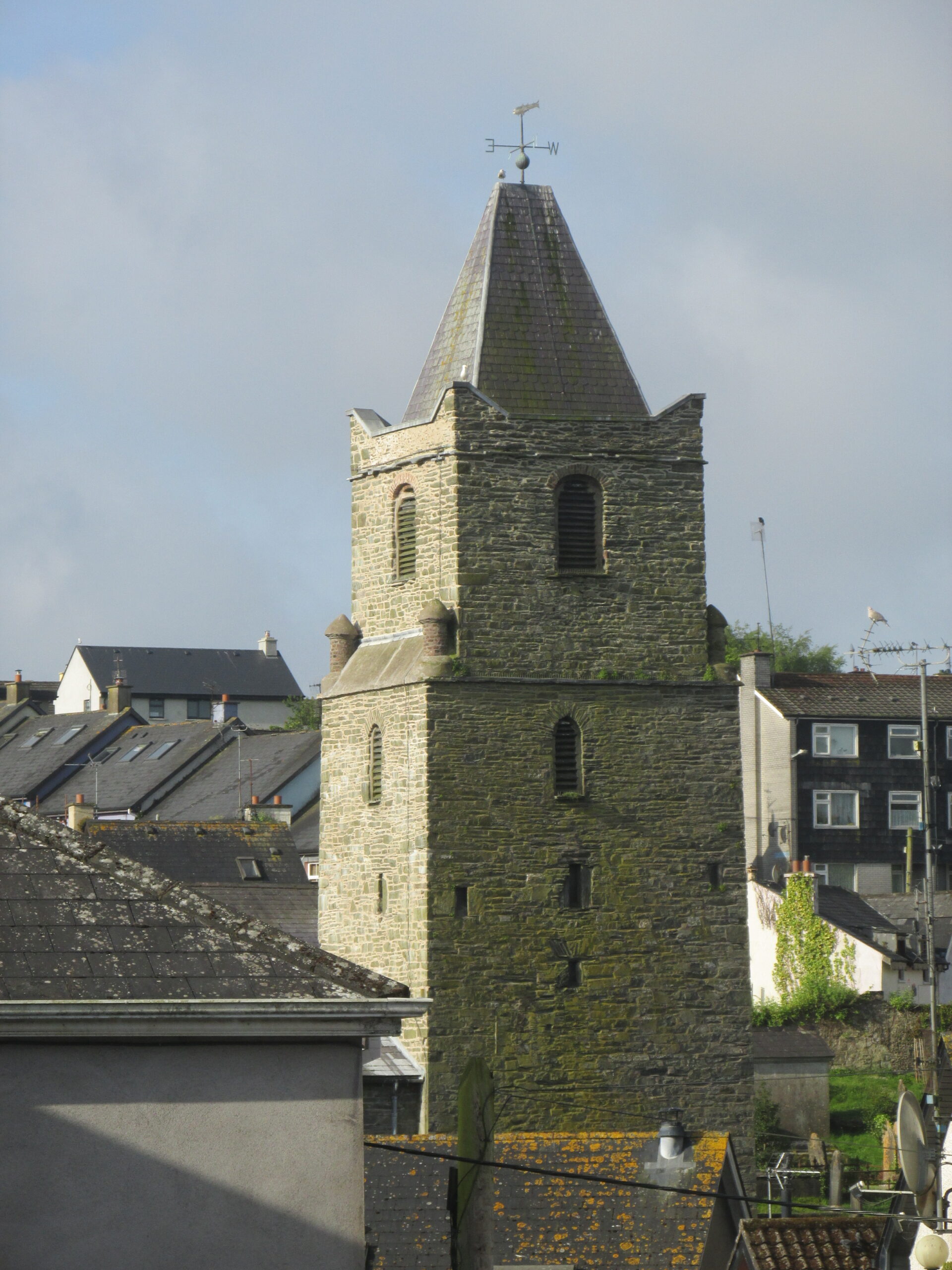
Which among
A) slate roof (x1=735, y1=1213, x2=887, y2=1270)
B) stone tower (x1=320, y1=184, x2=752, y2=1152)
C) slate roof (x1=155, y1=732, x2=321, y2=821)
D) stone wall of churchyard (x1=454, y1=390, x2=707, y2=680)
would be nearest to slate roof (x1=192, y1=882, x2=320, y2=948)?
stone tower (x1=320, y1=184, x2=752, y2=1152)

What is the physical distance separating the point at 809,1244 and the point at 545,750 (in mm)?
11291

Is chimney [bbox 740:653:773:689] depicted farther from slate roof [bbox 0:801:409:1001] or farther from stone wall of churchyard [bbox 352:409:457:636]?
slate roof [bbox 0:801:409:1001]

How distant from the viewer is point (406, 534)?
1230 inches

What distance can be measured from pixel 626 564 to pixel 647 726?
2179mm

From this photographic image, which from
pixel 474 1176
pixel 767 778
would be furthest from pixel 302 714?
pixel 474 1176

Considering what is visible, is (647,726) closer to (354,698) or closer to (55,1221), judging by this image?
(354,698)

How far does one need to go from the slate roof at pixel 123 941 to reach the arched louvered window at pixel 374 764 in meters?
20.8

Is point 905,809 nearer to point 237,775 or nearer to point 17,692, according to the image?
point 237,775

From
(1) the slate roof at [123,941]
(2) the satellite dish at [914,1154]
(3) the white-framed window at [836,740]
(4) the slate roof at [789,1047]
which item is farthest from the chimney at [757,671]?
(1) the slate roof at [123,941]

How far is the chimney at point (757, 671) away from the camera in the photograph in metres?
54.2

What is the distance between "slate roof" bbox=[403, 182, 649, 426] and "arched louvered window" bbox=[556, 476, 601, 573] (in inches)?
39.3

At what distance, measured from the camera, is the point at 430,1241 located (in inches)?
767

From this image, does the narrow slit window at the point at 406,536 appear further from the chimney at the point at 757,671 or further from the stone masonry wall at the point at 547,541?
the chimney at the point at 757,671

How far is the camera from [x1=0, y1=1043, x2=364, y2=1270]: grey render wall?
913cm
